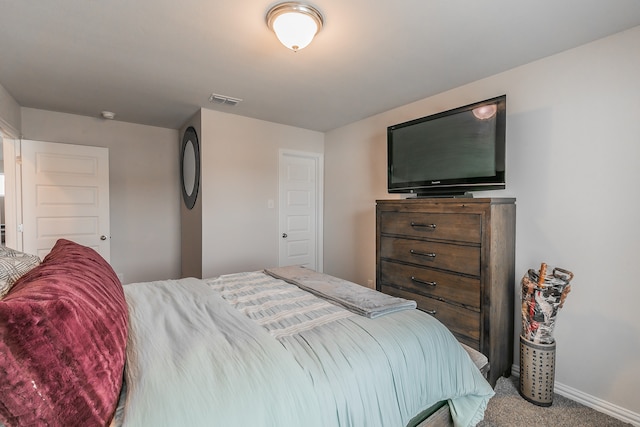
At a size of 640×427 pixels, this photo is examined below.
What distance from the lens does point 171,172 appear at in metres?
4.04

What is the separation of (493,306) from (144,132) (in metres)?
4.43

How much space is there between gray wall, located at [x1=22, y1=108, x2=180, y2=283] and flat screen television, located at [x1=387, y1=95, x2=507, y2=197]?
10.2ft

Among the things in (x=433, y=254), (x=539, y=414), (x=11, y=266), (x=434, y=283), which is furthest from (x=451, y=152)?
(x=11, y=266)

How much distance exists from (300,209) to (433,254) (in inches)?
87.9

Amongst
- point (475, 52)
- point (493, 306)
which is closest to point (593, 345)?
point (493, 306)

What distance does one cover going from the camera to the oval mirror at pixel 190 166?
3.37 meters

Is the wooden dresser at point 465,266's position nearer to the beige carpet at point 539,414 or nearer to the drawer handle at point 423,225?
the drawer handle at point 423,225

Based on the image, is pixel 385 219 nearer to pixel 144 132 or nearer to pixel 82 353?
pixel 82 353

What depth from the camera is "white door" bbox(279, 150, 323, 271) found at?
3945 mm

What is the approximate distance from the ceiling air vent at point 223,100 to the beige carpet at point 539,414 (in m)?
3.32

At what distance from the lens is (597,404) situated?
1.86m

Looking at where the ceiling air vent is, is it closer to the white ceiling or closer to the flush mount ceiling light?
the white ceiling

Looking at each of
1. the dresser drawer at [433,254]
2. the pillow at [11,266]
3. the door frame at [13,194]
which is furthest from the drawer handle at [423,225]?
the door frame at [13,194]

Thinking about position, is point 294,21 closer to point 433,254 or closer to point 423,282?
point 433,254
